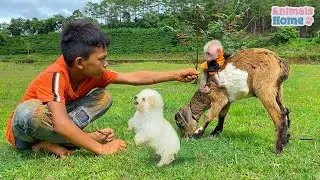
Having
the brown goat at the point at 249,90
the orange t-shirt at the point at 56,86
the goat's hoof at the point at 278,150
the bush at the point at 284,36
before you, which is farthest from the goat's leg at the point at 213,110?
the bush at the point at 284,36

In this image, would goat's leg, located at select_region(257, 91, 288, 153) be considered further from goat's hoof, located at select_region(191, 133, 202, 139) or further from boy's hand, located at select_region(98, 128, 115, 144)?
boy's hand, located at select_region(98, 128, 115, 144)

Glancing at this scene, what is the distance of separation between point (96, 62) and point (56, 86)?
1.39ft

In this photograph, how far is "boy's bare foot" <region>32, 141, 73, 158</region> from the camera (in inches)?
185

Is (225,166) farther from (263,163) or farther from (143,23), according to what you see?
(143,23)

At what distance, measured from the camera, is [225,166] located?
13.7ft

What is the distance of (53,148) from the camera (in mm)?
4781

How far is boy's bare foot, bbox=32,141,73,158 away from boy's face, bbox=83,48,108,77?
32.1 inches

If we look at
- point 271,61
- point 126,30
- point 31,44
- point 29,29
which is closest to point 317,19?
point 126,30

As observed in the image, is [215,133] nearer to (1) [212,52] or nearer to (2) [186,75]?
(1) [212,52]

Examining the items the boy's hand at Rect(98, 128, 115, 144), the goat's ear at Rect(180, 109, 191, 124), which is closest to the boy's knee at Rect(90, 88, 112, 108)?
the boy's hand at Rect(98, 128, 115, 144)

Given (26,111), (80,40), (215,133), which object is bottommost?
(215,133)

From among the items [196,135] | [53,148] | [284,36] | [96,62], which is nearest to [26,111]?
[53,148]

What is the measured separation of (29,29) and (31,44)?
33.8ft

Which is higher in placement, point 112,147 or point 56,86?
point 56,86
